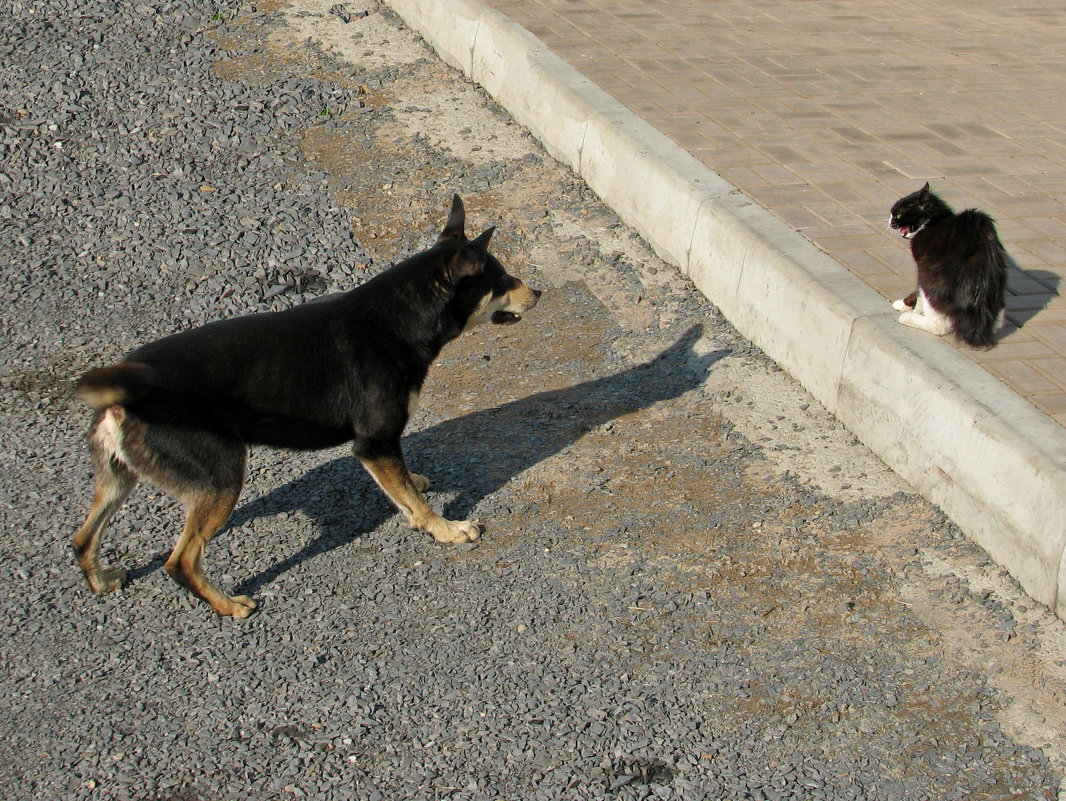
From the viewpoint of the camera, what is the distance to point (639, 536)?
4.86m

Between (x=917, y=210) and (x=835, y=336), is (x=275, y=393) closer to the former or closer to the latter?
(x=835, y=336)

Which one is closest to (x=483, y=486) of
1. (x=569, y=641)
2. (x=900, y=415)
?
(x=569, y=641)

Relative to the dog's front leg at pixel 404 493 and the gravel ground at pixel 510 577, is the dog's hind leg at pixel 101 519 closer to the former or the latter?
the gravel ground at pixel 510 577

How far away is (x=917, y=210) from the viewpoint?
538cm

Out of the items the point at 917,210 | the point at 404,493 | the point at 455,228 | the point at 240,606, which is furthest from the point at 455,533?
the point at 917,210

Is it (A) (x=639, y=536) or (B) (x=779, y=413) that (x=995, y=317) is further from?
(A) (x=639, y=536)

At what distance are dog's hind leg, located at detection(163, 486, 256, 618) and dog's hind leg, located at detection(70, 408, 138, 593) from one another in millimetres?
289

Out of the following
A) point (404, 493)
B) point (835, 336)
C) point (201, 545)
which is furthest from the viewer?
point (835, 336)

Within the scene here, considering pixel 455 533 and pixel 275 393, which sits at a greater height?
pixel 275 393

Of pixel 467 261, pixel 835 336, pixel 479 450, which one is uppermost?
pixel 467 261

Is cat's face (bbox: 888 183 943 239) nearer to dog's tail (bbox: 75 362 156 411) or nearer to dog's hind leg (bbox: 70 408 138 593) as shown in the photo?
dog's tail (bbox: 75 362 156 411)

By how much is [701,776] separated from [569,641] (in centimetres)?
79

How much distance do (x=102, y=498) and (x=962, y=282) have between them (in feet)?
12.4

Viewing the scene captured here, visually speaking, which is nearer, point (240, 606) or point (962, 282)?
point (240, 606)
